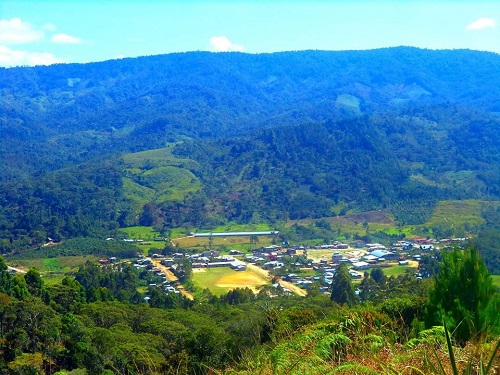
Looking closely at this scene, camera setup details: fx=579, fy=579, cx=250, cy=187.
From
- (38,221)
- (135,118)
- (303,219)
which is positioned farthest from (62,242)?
(135,118)

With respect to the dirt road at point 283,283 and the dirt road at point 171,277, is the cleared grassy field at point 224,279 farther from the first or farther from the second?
the dirt road at point 171,277

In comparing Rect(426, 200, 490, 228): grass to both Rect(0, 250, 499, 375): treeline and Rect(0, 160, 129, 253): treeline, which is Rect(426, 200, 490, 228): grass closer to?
Rect(0, 250, 499, 375): treeline

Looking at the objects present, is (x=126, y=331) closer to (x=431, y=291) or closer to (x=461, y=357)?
(x=431, y=291)

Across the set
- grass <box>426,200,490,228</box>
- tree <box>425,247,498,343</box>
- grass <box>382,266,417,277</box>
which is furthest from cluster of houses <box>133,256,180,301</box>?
tree <box>425,247,498,343</box>

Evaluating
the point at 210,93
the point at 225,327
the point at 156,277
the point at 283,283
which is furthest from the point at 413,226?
the point at 210,93

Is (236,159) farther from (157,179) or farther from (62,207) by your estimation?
(62,207)

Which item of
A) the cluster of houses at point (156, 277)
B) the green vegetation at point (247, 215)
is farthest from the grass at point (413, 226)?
the cluster of houses at point (156, 277)
